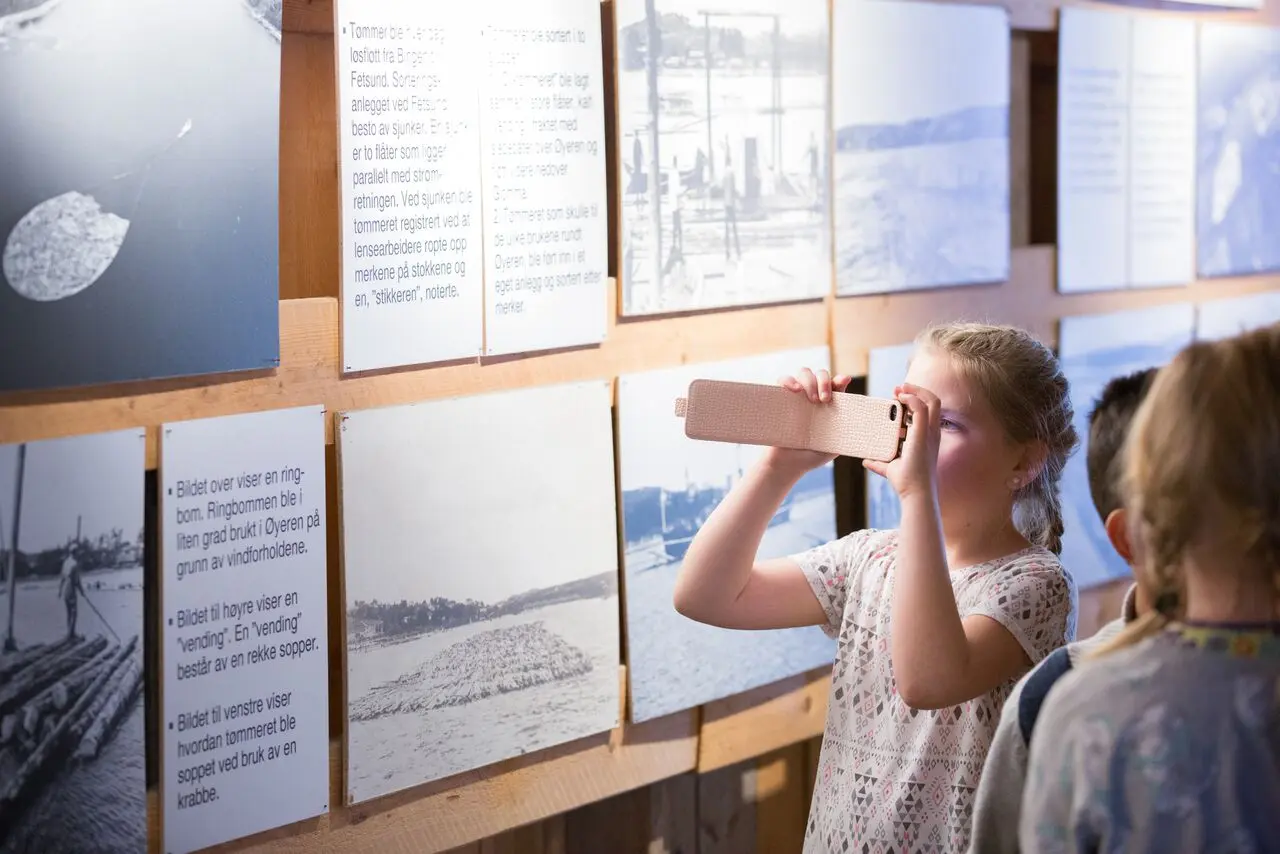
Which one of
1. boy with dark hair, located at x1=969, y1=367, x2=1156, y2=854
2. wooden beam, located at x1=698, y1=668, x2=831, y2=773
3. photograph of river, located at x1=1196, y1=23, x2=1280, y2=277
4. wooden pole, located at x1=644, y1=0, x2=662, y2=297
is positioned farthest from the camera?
photograph of river, located at x1=1196, y1=23, x2=1280, y2=277

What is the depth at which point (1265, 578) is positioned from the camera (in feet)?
4.29

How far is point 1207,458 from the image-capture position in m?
1.27

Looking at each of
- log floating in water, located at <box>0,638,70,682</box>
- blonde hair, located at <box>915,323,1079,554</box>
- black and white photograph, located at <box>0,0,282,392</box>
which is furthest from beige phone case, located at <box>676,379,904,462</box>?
log floating in water, located at <box>0,638,70,682</box>

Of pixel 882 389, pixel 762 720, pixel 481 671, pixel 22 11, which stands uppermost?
pixel 22 11

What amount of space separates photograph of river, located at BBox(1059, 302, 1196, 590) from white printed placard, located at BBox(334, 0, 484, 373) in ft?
6.20

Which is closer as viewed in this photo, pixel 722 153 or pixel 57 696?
pixel 57 696

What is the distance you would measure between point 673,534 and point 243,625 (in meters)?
0.94

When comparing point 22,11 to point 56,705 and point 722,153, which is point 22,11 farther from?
point 722,153

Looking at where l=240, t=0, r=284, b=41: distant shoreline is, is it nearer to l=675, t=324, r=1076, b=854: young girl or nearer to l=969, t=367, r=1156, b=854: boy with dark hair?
l=675, t=324, r=1076, b=854: young girl

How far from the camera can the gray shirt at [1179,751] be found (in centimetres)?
127

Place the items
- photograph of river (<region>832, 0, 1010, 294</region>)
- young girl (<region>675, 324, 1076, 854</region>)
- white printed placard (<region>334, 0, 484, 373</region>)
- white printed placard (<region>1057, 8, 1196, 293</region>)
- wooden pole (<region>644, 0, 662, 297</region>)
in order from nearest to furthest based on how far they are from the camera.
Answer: young girl (<region>675, 324, 1076, 854</region>) < white printed placard (<region>334, 0, 484, 373</region>) < wooden pole (<region>644, 0, 662, 297</region>) < photograph of river (<region>832, 0, 1010, 294</region>) < white printed placard (<region>1057, 8, 1196, 293</region>)

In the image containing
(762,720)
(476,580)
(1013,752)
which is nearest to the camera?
(1013,752)

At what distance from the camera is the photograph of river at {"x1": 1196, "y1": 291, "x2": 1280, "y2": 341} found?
421 cm

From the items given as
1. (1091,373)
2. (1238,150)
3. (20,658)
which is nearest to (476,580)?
(20,658)
